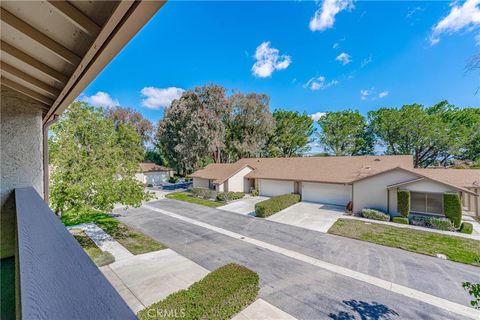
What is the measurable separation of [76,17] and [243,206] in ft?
57.5

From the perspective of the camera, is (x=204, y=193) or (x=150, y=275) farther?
(x=204, y=193)

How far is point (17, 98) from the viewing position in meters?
4.22

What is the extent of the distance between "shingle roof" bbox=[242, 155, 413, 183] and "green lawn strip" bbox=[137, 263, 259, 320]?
13.5 m

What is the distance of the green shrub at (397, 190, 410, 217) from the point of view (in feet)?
44.7

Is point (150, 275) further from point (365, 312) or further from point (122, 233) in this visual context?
point (365, 312)

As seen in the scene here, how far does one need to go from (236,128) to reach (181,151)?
8304 millimetres

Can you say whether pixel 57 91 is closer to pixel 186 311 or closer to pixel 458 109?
pixel 186 311

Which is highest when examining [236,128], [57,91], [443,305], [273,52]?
[273,52]

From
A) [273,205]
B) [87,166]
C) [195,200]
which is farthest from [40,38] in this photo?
[195,200]

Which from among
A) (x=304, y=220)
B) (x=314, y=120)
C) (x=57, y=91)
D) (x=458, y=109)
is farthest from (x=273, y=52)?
(x=458, y=109)

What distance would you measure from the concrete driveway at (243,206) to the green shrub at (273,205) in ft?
3.06

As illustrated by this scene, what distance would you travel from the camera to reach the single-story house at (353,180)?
1362cm

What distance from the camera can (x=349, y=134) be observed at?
110 ft

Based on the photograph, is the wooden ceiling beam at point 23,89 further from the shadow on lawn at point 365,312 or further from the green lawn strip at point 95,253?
the shadow on lawn at point 365,312
